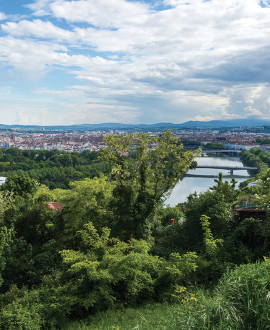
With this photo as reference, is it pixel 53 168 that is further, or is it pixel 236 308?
pixel 53 168

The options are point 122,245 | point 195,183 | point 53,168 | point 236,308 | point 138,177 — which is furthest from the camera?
point 53,168

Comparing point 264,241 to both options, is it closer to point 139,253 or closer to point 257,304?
point 139,253

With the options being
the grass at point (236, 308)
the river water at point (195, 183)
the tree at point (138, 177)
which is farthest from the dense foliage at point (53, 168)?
the grass at point (236, 308)

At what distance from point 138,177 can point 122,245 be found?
2516 mm

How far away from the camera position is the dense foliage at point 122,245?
7066 millimetres

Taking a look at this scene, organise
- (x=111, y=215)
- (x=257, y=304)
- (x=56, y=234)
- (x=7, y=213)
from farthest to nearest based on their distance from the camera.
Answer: (x=7, y=213) < (x=56, y=234) < (x=111, y=215) < (x=257, y=304)

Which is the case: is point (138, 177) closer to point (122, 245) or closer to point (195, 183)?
point (122, 245)

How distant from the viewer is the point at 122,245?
805cm

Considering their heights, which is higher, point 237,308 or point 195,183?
point 237,308

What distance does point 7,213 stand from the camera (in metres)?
11.5

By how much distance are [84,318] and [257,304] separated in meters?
4.35

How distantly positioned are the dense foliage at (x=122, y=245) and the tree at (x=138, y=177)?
30 mm

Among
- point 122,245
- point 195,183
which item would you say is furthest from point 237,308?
point 195,183

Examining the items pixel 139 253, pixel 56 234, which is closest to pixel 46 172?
pixel 56 234
